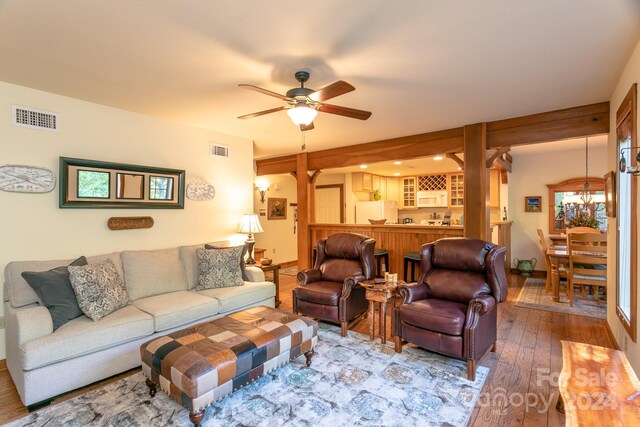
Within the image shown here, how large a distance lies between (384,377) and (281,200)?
6050mm

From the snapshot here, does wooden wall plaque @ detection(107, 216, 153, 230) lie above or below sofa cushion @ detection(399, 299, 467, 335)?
above

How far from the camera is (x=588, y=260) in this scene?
420cm

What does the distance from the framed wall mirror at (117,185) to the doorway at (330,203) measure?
4863mm

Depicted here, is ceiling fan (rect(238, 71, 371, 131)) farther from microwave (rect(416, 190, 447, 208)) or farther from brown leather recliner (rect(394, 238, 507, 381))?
microwave (rect(416, 190, 447, 208))

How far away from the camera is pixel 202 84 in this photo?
2.96 meters

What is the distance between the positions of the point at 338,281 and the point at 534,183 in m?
5.25

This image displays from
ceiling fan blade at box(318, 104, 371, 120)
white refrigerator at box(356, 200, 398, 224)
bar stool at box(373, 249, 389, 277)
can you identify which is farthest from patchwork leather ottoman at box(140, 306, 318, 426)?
white refrigerator at box(356, 200, 398, 224)

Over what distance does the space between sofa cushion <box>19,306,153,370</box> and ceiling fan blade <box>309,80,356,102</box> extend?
2.41m

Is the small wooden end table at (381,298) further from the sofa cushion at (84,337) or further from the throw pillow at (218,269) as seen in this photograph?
the sofa cushion at (84,337)

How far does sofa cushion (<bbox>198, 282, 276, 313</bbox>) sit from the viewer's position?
3.46m

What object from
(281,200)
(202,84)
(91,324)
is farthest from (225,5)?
(281,200)

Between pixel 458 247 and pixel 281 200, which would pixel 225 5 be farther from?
pixel 281 200

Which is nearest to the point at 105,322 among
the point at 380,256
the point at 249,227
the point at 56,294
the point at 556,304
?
the point at 56,294

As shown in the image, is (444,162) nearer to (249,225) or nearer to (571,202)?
(571,202)
